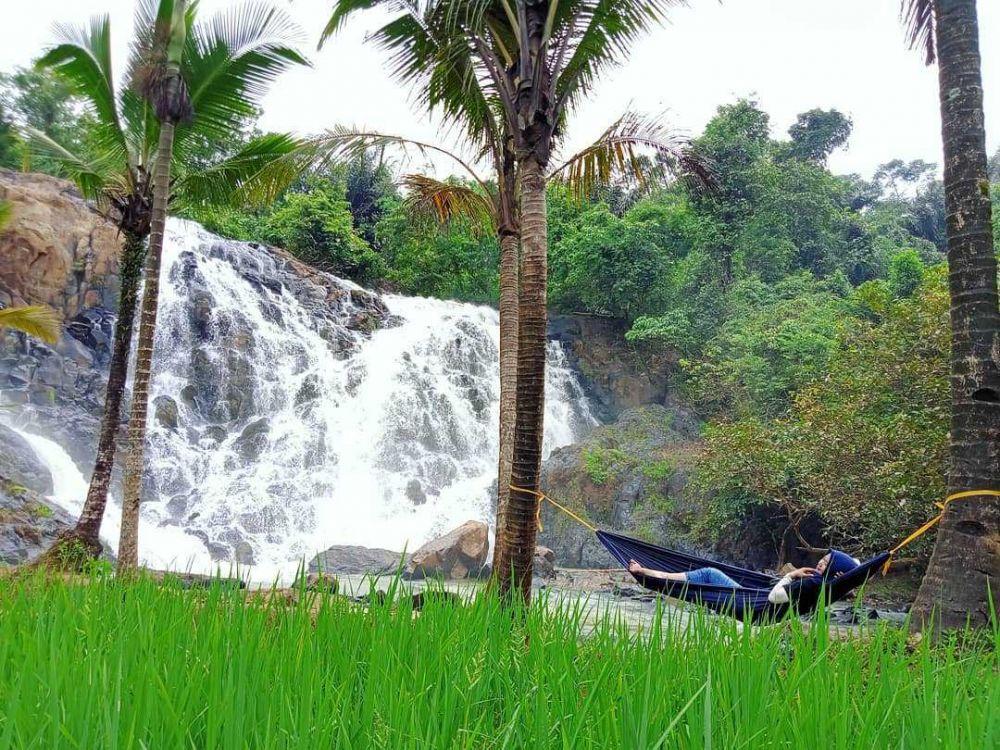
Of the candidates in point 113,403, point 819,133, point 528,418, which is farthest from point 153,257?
point 819,133

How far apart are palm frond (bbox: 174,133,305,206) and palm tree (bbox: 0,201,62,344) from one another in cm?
185

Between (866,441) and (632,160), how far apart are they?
196 inches

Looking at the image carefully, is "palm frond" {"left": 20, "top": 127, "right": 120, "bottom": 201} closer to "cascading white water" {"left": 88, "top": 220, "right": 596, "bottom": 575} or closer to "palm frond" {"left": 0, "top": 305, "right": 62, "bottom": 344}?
"palm frond" {"left": 0, "top": 305, "right": 62, "bottom": 344}

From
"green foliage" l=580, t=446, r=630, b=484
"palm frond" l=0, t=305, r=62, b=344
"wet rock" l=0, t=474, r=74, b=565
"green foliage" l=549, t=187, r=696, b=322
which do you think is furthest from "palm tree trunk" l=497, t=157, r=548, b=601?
"green foliage" l=549, t=187, r=696, b=322

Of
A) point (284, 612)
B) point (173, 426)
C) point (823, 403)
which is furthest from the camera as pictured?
point (173, 426)

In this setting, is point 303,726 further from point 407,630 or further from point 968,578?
point 968,578

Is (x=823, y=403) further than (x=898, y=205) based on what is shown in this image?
No

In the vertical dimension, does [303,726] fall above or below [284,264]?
below

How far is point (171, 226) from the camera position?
16109 millimetres

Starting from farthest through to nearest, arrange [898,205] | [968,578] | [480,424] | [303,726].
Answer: [898,205] → [480,424] → [968,578] → [303,726]

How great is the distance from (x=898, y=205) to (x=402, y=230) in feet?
70.8

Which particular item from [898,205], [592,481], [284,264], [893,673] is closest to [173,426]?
[284,264]

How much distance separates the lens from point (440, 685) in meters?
1.37

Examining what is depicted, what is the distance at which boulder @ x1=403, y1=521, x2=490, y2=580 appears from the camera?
10.1 meters
